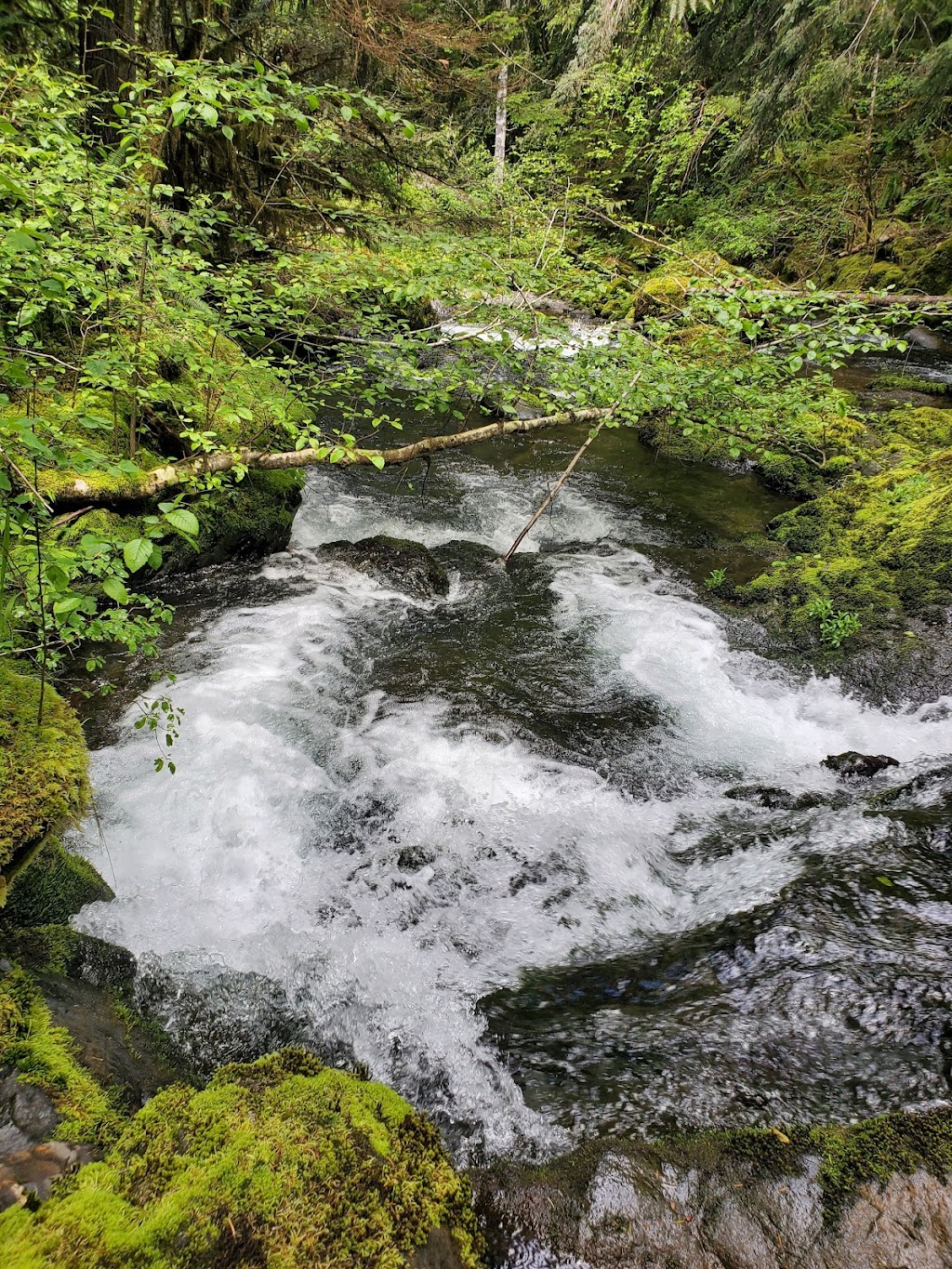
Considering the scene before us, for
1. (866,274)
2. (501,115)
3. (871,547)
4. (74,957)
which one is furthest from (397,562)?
(501,115)

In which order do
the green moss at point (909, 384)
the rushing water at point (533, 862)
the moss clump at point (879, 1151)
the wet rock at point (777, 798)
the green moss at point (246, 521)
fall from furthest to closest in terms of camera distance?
the green moss at point (909, 384)
the green moss at point (246, 521)
the wet rock at point (777, 798)
the rushing water at point (533, 862)
the moss clump at point (879, 1151)

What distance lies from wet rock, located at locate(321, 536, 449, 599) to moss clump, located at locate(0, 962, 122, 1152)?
5.03 meters

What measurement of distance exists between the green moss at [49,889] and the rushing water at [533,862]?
258 mm

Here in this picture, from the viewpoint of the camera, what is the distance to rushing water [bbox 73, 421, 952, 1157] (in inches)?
91.9

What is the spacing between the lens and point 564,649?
5938 mm

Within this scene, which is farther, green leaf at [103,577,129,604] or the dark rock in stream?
green leaf at [103,577,129,604]

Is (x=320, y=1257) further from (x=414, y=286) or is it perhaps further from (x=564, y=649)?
(x=414, y=286)

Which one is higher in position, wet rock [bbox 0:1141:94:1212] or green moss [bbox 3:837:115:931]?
wet rock [bbox 0:1141:94:1212]

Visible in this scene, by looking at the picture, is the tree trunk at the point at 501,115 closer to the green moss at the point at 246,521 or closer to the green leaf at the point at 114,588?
the green moss at the point at 246,521

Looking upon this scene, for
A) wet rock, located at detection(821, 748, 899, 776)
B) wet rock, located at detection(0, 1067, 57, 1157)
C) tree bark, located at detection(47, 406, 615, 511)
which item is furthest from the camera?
wet rock, located at detection(821, 748, 899, 776)

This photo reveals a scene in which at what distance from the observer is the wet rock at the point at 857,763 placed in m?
4.20

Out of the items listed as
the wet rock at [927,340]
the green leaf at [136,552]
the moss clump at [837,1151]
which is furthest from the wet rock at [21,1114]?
the wet rock at [927,340]

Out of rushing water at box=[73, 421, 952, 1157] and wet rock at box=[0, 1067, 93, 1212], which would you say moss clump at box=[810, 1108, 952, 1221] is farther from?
wet rock at box=[0, 1067, 93, 1212]

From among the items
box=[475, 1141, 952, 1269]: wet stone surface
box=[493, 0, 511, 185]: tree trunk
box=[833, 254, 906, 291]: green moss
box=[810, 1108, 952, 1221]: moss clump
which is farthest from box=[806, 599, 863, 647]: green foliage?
box=[833, 254, 906, 291]: green moss
